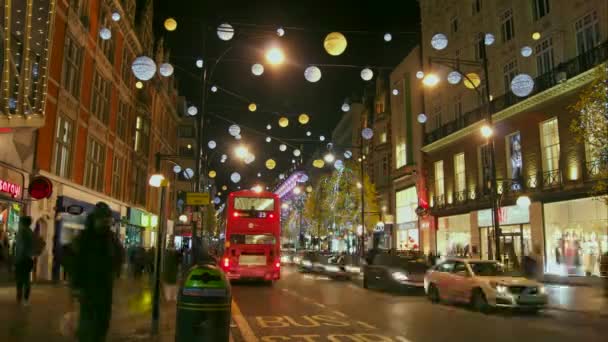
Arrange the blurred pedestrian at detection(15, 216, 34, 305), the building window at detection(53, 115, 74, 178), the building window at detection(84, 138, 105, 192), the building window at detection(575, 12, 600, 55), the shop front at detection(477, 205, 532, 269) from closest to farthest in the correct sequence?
1. the blurred pedestrian at detection(15, 216, 34, 305)
2. the building window at detection(53, 115, 74, 178)
3. the building window at detection(575, 12, 600, 55)
4. the building window at detection(84, 138, 105, 192)
5. the shop front at detection(477, 205, 532, 269)

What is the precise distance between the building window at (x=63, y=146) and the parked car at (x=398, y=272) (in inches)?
566

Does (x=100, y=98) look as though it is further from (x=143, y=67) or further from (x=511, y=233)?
(x=511, y=233)

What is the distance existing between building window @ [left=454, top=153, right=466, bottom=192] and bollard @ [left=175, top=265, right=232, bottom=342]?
31995 mm

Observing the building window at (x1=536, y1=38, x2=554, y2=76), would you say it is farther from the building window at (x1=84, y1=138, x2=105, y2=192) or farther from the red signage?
the red signage

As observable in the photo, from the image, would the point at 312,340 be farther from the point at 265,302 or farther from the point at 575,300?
the point at 575,300

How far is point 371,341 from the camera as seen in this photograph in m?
9.77

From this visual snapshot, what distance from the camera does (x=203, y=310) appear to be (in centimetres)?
753

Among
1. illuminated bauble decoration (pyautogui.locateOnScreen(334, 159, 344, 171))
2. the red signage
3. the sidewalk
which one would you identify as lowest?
the sidewalk

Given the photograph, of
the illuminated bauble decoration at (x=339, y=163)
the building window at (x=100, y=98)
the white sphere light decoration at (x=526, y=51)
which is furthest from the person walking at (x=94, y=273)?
the illuminated bauble decoration at (x=339, y=163)

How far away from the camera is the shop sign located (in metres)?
30.1

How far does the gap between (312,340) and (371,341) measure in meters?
1.11

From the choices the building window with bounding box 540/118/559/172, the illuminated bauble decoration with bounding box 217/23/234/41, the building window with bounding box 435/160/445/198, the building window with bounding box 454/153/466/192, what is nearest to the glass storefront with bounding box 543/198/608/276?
the building window with bounding box 540/118/559/172

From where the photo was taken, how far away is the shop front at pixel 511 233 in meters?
30.0

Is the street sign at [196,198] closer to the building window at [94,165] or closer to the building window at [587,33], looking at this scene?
the building window at [94,165]
